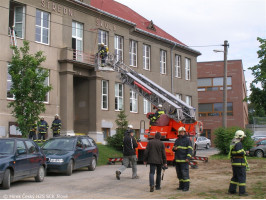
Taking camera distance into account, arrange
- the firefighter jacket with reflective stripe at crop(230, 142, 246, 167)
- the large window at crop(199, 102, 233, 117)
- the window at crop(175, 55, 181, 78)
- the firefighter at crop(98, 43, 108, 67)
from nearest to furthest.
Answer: the firefighter jacket with reflective stripe at crop(230, 142, 246, 167)
the firefighter at crop(98, 43, 108, 67)
the window at crop(175, 55, 181, 78)
the large window at crop(199, 102, 233, 117)

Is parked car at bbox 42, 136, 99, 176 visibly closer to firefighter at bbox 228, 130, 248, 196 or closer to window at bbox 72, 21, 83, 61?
firefighter at bbox 228, 130, 248, 196

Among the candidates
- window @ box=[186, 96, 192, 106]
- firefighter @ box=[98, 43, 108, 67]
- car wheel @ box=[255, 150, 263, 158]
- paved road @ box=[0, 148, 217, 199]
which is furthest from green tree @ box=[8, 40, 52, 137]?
window @ box=[186, 96, 192, 106]

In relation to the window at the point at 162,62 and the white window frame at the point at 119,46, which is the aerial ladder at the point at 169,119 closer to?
the white window frame at the point at 119,46

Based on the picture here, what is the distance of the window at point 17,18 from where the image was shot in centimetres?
2384

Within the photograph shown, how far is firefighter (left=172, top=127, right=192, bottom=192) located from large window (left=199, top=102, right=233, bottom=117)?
138 ft

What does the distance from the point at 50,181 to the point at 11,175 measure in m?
2.06

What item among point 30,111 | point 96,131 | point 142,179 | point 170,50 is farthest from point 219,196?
point 170,50

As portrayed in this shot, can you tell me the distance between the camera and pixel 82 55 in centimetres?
2738

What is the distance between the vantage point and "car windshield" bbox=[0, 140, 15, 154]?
1141 cm

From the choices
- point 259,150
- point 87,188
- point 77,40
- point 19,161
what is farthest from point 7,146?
point 259,150

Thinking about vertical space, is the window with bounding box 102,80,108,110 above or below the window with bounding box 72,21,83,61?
below

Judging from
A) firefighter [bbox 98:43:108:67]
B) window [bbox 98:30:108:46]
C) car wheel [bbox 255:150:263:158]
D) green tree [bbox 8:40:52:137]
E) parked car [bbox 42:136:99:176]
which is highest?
window [bbox 98:30:108:46]

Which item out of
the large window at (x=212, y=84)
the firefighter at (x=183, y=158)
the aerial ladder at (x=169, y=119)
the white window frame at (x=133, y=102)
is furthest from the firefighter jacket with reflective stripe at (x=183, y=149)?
the large window at (x=212, y=84)

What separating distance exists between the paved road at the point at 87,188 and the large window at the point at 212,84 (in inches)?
1556
